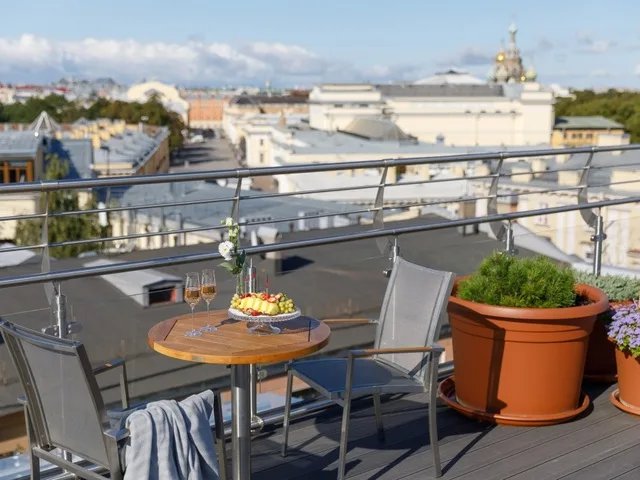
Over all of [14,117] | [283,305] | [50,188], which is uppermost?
[50,188]

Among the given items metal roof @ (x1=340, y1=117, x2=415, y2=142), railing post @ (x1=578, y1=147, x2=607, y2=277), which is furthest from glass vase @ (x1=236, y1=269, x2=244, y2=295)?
metal roof @ (x1=340, y1=117, x2=415, y2=142)

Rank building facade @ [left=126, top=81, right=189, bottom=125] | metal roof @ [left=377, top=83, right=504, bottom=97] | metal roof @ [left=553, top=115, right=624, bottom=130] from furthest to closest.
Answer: building facade @ [left=126, top=81, right=189, bottom=125], metal roof @ [left=377, top=83, right=504, bottom=97], metal roof @ [left=553, top=115, right=624, bottom=130]

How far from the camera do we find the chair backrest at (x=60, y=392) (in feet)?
9.33

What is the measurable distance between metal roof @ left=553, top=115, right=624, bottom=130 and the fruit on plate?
90194 mm

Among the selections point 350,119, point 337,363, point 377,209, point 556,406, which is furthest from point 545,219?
point 350,119

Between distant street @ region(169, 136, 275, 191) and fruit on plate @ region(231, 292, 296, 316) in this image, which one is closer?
fruit on plate @ region(231, 292, 296, 316)

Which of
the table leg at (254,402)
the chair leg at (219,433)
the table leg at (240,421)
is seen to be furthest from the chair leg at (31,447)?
the table leg at (254,402)

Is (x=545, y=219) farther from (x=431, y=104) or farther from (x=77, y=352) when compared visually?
(x=431, y=104)

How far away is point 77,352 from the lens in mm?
2787

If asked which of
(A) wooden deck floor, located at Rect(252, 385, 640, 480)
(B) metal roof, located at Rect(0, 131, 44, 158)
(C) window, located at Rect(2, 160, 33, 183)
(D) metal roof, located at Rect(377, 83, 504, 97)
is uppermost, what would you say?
(A) wooden deck floor, located at Rect(252, 385, 640, 480)

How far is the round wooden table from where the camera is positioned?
322cm

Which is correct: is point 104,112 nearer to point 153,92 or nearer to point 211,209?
point 153,92

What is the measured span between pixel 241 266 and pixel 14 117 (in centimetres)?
11525

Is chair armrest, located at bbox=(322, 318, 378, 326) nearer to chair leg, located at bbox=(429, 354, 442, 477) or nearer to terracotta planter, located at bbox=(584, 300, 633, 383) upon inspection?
chair leg, located at bbox=(429, 354, 442, 477)
